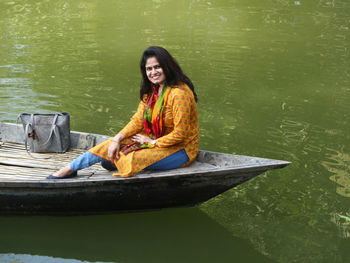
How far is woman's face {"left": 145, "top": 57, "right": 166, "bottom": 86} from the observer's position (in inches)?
153

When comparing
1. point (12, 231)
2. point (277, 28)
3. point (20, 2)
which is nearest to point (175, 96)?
point (12, 231)

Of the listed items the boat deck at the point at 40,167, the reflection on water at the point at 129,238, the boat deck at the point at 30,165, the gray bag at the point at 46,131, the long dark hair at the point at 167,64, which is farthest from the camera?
the gray bag at the point at 46,131

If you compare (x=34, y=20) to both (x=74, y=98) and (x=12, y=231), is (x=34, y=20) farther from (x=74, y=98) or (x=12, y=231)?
(x=12, y=231)

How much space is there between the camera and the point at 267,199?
15.4ft

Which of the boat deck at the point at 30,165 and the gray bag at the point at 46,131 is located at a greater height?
the gray bag at the point at 46,131

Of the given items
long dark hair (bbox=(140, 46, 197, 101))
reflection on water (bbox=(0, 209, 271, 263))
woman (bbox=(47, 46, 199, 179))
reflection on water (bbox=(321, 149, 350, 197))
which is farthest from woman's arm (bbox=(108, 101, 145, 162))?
reflection on water (bbox=(321, 149, 350, 197))

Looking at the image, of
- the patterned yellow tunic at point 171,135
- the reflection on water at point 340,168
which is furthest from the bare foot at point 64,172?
the reflection on water at point 340,168

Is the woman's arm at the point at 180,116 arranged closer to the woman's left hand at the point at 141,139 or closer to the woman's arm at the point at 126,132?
the woman's left hand at the point at 141,139

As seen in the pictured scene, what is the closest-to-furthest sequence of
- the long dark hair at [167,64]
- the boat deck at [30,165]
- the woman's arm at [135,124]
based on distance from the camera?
the long dark hair at [167,64] → the woman's arm at [135,124] → the boat deck at [30,165]

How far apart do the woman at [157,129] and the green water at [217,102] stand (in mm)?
549

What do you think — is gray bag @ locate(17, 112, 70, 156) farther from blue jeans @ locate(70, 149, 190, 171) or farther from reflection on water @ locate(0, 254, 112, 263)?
reflection on water @ locate(0, 254, 112, 263)

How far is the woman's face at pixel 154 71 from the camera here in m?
3.89

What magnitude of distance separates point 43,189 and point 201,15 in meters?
9.61

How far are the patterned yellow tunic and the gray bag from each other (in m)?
0.78
